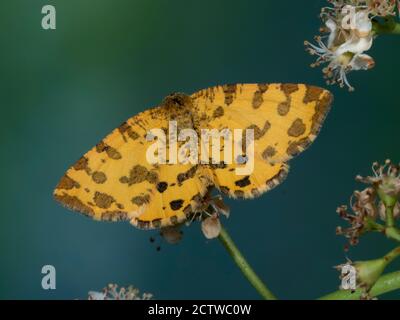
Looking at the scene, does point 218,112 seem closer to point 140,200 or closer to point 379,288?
point 140,200

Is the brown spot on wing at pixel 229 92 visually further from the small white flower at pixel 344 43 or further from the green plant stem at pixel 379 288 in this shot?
the green plant stem at pixel 379 288

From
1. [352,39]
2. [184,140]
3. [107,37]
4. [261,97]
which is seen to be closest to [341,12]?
[352,39]

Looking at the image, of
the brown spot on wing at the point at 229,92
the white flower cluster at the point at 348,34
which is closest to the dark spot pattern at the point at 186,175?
the brown spot on wing at the point at 229,92

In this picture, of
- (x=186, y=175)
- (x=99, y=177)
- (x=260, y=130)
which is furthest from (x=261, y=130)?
(x=99, y=177)

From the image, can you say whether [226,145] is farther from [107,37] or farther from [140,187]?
[107,37]

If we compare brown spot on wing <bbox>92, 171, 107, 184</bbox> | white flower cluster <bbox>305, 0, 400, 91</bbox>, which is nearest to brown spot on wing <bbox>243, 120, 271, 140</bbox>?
white flower cluster <bbox>305, 0, 400, 91</bbox>

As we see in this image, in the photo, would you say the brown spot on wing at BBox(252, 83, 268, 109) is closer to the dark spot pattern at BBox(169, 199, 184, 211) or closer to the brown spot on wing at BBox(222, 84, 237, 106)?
the brown spot on wing at BBox(222, 84, 237, 106)
